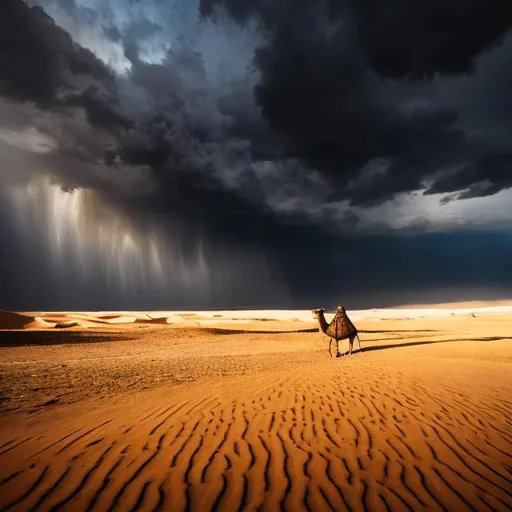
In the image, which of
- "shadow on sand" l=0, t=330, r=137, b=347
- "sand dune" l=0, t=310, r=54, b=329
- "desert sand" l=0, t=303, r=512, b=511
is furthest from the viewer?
"sand dune" l=0, t=310, r=54, b=329

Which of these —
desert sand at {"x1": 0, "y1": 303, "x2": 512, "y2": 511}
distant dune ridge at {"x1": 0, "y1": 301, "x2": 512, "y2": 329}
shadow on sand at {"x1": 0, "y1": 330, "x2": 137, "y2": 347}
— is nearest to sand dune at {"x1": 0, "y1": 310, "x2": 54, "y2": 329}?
distant dune ridge at {"x1": 0, "y1": 301, "x2": 512, "y2": 329}

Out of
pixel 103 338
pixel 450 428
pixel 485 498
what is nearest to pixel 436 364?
pixel 450 428

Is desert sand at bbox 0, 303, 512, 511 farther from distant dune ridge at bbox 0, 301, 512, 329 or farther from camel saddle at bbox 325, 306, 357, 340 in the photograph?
distant dune ridge at bbox 0, 301, 512, 329

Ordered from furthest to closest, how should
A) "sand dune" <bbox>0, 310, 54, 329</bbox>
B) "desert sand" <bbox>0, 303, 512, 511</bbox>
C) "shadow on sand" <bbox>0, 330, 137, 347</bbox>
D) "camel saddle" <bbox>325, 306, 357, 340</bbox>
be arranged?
"sand dune" <bbox>0, 310, 54, 329</bbox>
"shadow on sand" <bbox>0, 330, 137, 347</bbox>
"camel saddle" <bbox>325, 306, 357, 340</bbox>
"desert sand" <bbox>0, 303, 512, 511</bbox>

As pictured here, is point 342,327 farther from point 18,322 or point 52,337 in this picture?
point 18,322

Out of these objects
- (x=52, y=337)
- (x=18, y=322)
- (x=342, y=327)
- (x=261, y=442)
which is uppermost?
(x=18, y=322)

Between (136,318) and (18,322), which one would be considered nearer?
(18,322)

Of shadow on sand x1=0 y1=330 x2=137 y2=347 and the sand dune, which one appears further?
the sand dune

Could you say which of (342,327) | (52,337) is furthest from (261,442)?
(52,337)

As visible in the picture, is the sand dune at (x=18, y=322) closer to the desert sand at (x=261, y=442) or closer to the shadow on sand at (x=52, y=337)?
the shadow on sand at (x=52, y=337)

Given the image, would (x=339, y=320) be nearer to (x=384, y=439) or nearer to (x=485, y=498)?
Answer: (x=384, y=439)

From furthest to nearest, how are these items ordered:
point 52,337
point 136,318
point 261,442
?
point 136,318, point 52,337, point 261,442

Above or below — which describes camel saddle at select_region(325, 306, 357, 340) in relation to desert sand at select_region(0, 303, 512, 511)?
above

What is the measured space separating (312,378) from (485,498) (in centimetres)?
703
